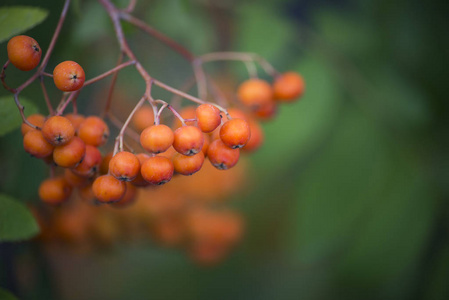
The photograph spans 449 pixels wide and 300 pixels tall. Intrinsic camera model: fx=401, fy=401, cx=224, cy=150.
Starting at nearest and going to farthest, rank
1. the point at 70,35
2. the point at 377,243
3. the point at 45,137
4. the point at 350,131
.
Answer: the point at 45,137
the point at 70,35
the point at 377,243
the point at 350,131

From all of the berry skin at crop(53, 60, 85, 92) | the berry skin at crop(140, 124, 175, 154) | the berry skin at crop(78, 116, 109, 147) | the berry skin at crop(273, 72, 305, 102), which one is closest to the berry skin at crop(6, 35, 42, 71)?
the berry skin at crop(53, 60, 85, 92)

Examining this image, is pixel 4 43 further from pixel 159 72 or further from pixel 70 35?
pixel 159 72

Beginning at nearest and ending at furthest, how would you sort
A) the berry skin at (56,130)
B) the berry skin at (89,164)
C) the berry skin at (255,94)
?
the berry skin at (56,130), the berry skin at (89,164), the berry skin at (255,94)

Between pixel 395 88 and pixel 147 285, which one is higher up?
pixel 395 88

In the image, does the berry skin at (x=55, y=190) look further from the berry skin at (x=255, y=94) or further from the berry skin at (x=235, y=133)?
the berry skin at (x=255, y=94)

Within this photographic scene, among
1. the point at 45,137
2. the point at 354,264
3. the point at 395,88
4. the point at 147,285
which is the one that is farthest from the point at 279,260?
the point at 45,137

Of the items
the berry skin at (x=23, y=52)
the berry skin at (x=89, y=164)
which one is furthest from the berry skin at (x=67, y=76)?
the berry skin at (x=89, y=164)

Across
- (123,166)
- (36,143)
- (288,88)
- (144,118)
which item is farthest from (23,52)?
(288,88)
